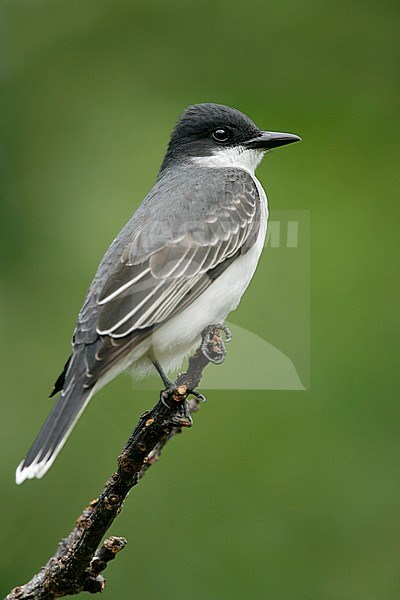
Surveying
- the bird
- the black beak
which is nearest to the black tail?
the bird

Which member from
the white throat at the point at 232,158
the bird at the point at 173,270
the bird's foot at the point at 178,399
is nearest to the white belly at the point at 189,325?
the bird at the point at 173,270

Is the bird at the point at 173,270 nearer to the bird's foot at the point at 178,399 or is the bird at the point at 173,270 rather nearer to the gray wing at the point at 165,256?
the gray wing at the point at 165,256

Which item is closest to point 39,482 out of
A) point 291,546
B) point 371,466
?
point 291,546

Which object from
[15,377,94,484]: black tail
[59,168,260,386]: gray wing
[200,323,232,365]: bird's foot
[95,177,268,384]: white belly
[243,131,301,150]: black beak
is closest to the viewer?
[15,377,94,484]: black tail

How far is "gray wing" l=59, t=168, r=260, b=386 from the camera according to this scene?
134 inches

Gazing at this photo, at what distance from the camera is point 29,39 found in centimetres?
585

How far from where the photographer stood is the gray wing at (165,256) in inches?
134

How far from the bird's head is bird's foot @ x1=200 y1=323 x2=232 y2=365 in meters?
1.01

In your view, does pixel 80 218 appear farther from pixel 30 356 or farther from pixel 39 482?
pixel 39 482

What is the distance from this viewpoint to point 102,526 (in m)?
3.04

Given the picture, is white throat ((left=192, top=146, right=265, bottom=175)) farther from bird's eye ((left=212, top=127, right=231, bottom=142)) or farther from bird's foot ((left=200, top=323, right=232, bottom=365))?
bird's foot ((left=200, top=323, right=232, bottom=365))

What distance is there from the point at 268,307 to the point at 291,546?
3.47 ft

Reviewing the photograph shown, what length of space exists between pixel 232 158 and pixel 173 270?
0.92 m

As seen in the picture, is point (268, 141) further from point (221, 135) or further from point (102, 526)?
point (102, 526)
